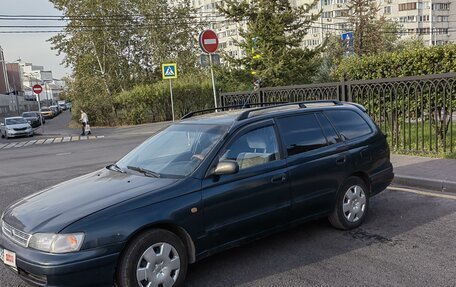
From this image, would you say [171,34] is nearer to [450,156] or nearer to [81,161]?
[81,161]

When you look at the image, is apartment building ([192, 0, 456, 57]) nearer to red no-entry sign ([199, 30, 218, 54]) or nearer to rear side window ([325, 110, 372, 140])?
red no-entry sign ([199, 30, 218, 54])

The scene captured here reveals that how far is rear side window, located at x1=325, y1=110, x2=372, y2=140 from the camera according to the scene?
5.23m

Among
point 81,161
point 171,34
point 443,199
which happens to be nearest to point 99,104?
point 171,34

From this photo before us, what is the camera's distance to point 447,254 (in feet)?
14.1

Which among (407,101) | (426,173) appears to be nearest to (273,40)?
(407,101)

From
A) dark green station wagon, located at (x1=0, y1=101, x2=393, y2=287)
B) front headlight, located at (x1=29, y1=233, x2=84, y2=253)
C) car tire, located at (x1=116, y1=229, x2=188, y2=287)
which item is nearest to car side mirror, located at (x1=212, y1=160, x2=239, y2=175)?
dark green station wagon, located at (x1=0, y1=101, x2=393, y2=287)

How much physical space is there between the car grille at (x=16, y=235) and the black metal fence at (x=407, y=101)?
5551 millimetres

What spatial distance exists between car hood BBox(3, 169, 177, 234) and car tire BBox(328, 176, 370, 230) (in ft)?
7.26

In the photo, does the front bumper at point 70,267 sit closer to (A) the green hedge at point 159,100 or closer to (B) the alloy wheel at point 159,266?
(B) the alloy wheel at point 159,266

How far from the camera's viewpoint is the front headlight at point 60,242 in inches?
126

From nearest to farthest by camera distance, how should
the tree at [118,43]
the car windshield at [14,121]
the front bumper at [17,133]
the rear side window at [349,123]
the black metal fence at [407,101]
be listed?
the rear side window at [349,123] → the black metal fence at [407,101] → the front bumper at [17,133] → the car windshield at [14,121] → the tree at [118,43]

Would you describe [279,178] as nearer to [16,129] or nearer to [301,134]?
[301,134]

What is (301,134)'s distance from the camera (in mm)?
4797

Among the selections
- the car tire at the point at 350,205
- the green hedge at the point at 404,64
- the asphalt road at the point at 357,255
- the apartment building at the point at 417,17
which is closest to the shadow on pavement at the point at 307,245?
the asphalt road at the point at 357,255
